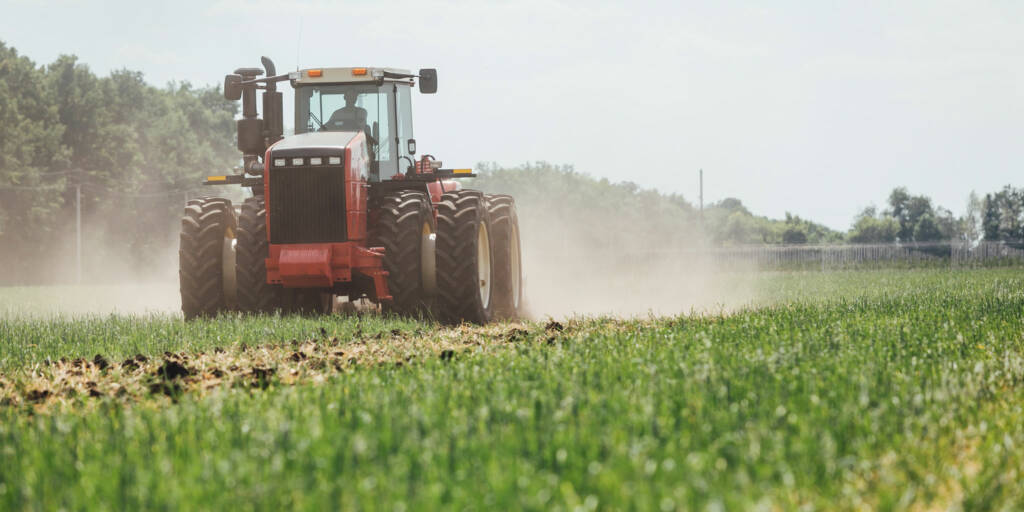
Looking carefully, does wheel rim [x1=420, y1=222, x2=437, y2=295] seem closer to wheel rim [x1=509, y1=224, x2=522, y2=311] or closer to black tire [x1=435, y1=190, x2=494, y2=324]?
black tire [x1=435, y1=190, x2=494, y2=324]

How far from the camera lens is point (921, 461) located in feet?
14.1

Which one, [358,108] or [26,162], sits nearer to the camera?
[358,108]

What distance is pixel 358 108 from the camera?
43.3ft

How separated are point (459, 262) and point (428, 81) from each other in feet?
8.34

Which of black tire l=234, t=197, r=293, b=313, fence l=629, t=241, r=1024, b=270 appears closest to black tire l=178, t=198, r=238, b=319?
black tire l=234, t=197, r=293, b=313

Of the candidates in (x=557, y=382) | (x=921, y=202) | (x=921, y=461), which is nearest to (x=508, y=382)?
(x=557, y=382)

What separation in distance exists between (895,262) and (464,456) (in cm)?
4850

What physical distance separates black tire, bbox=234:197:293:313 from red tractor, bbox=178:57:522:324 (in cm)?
1

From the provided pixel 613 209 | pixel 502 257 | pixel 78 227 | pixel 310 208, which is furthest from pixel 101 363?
pixel 613 209

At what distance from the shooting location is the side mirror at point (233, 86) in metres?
12.1

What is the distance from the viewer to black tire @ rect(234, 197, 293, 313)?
12.0 m

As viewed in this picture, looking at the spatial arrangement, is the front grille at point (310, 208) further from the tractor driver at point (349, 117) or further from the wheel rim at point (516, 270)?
the wheel rim at point (516, 270)

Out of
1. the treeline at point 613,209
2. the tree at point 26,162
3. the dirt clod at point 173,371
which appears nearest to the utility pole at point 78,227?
the tree at point 26,162

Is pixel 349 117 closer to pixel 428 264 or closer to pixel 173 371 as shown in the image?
pixel 428 264
